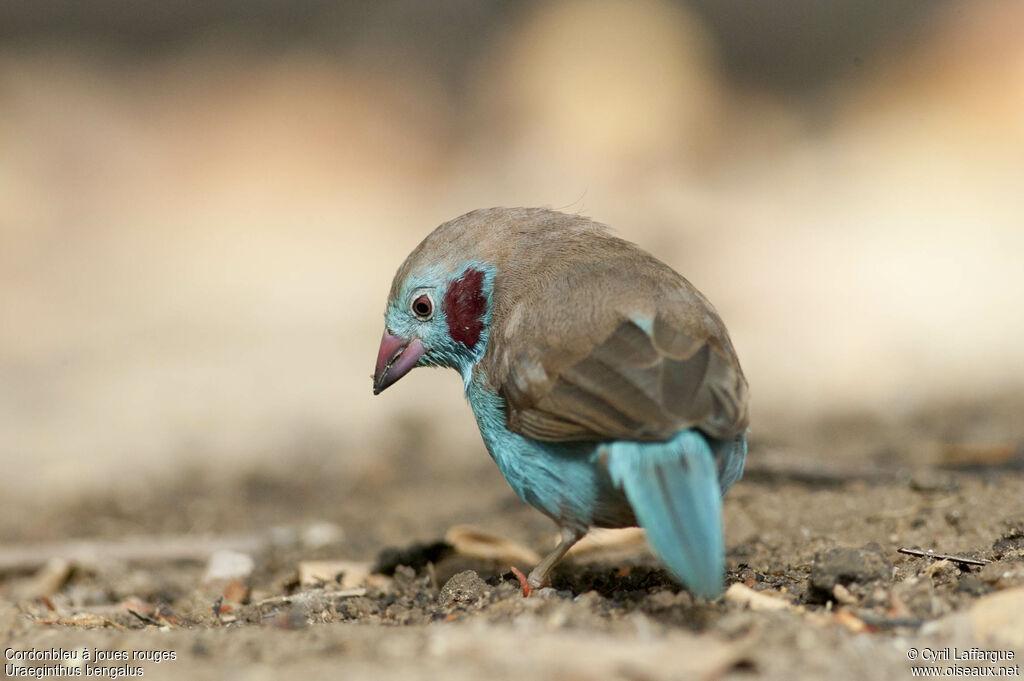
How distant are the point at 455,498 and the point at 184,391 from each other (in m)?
3.25

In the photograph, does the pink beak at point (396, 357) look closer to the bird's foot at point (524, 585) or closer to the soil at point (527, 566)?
the soil at point (527, 566)

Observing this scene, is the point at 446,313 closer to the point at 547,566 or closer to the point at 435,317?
the point at 435,317

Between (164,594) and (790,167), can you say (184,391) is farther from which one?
(790,167)

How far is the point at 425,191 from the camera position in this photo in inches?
500

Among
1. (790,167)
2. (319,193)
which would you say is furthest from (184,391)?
(790,167)

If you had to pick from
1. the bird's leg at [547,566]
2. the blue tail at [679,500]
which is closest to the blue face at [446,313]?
the bird's leg at [547,566]

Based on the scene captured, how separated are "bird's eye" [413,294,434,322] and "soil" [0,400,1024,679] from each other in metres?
1.07

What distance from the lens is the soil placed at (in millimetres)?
3150

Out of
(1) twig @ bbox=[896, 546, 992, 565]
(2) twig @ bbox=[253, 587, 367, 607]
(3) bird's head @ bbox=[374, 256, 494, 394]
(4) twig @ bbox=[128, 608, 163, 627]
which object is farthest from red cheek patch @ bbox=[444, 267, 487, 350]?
(1) twig @ bbox=[896, 546, 992, 565]

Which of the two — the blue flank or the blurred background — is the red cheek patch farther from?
the blurred background

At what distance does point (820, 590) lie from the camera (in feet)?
12.5

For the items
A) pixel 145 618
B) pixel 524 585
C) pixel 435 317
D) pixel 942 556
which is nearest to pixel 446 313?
pixel 435 317

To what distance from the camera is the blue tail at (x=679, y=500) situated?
3422mm

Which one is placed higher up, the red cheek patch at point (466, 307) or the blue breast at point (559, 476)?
the red cheek patch at point (466, 307)
